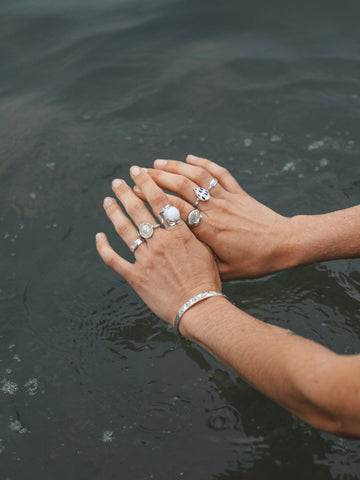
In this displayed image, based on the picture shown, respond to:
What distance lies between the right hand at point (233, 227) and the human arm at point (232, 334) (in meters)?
0.11

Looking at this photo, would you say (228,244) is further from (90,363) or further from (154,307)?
(90,363)

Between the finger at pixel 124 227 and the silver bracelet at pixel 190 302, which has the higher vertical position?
the finger at pixel 124 227

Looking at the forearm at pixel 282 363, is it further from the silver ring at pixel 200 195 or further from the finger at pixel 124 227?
the silver ring at pixel 200 195

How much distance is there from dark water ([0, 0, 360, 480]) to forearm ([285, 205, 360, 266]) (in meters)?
0.39

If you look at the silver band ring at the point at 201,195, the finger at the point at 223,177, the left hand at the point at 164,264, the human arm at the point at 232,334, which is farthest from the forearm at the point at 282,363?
the finger at the point at 223,177

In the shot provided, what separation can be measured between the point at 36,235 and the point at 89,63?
2.18 meters

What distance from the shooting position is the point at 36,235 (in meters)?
3.01

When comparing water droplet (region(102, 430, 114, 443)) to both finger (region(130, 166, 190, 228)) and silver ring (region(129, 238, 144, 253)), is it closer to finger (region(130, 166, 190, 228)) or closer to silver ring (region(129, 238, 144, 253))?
silver ring (region(129, 238, 144, 253))

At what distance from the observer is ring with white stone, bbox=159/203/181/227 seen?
209 cm

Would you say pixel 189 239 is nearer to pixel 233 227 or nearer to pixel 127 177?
pixel 233 227

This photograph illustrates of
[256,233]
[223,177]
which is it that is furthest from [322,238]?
[223,177]

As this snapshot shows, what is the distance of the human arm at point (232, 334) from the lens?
1.44 meters

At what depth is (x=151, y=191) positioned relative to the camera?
2.18 m

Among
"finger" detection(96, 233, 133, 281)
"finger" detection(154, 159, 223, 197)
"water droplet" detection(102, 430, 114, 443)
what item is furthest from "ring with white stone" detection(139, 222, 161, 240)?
"water droplet" detection(102, 430, 114, 443)
